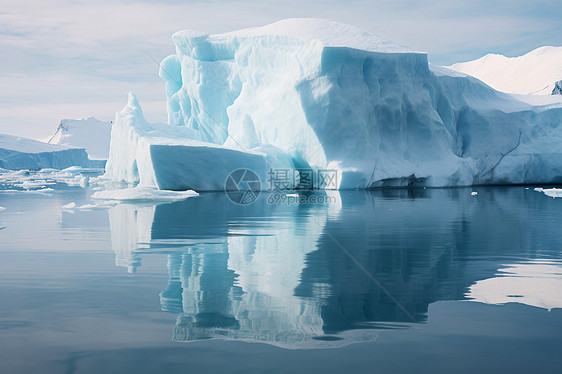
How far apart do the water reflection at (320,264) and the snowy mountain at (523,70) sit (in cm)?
3491

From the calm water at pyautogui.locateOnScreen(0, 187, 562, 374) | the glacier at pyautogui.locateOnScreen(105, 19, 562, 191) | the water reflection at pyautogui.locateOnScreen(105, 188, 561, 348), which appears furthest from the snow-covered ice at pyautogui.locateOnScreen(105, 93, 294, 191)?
the calm water at pyautogui.locateOnScreen(0, 187, 562, 374)

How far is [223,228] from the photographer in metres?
7.98

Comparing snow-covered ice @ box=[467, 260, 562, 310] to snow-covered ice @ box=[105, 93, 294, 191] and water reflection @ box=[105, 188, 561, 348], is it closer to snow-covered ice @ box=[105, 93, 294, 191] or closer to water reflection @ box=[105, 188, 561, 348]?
water reflection @ box=[105, 188, 561, 348]

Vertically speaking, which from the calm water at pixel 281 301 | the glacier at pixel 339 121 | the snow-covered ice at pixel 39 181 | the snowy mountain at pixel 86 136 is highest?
the snowy mountain at pixel 86 136

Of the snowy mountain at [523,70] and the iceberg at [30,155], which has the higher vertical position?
the snowy mountain at [523,70]

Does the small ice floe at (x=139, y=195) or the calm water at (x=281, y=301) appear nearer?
the calm water at (x=281, y=301)

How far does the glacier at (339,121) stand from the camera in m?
17.9

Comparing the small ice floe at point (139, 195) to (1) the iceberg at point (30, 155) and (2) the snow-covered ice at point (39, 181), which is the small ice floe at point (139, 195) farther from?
(1) the iceberg at point (30, 155)

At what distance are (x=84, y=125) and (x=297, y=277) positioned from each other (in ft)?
281

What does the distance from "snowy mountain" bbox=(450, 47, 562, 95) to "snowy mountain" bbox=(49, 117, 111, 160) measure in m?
49.9

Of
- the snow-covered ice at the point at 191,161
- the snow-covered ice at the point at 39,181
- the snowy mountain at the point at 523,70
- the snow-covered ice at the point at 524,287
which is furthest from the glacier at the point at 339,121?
the snowy mountain at the point at 523,70

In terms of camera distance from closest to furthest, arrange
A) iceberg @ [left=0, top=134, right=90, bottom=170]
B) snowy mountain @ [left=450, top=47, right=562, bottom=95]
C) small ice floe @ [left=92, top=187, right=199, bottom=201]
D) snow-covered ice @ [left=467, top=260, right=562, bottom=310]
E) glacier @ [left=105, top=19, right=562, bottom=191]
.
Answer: snow-covered ice @ [left=467, top=260, right=562, bottom=310]
small ice floe @ [left=92, top=187, right=199, bottom=201]
glacier @ [left=105, top=19, right=562, bottom=191]
snowy mountain @ [left=450, top=47, right=562, bottom=95]
iceberg @ [left=0, top=134, right=90, bottom=170]

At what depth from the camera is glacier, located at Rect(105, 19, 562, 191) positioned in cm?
1788

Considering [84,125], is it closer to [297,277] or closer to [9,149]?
[9,149]
